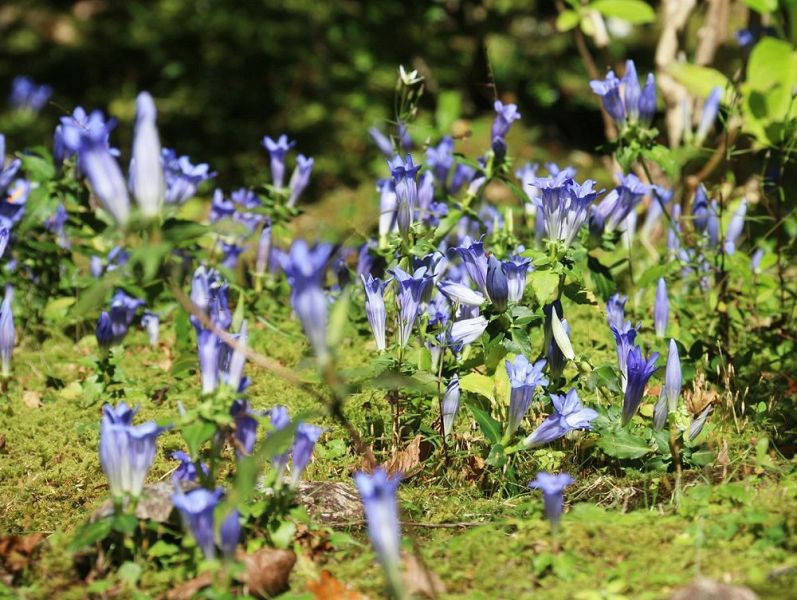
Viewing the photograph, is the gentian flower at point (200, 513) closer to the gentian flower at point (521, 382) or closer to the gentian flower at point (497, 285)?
the gentian flower at point (521, 382)

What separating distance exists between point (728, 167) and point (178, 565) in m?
3.71

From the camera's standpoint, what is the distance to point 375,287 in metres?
3.04

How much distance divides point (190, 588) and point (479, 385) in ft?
3.65

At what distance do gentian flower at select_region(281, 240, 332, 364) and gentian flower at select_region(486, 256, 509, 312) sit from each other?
2.99 feet

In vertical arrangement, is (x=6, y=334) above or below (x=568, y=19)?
below

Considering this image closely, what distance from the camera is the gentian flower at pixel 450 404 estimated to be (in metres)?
2.94

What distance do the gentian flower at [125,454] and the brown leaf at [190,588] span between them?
0.24m

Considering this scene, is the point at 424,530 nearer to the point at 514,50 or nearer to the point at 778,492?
the point at 778,492

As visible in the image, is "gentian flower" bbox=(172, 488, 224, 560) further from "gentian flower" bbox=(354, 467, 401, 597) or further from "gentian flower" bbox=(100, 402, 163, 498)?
"gentian flower" bbox=(354, 467, 401, 597)

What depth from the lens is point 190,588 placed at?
2.24 metres

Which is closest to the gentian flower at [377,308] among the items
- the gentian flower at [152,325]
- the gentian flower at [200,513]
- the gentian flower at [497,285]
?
the gentian flower at [497,285]

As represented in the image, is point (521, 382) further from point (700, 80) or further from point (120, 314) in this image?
point (700, 80)

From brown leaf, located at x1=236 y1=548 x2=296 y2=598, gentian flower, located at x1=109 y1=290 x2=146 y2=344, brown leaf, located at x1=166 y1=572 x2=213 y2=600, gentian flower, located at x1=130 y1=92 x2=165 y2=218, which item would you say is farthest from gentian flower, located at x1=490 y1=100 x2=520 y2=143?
brown leaf, located at x1=166 y1=572 x2=213 y2=600

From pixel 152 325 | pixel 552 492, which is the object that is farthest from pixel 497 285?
pixel 152 325
